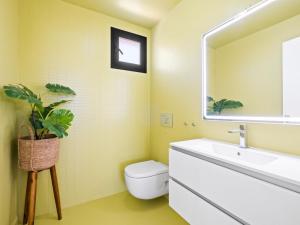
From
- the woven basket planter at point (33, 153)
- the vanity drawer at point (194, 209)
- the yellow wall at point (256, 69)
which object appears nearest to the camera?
the vanity drawer at point (194, 209)

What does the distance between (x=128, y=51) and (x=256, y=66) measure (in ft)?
4.79

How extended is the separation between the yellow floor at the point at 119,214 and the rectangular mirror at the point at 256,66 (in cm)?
107

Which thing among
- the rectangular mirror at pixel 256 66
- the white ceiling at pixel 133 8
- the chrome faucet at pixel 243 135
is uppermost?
the white ceiling at pixel 133 8

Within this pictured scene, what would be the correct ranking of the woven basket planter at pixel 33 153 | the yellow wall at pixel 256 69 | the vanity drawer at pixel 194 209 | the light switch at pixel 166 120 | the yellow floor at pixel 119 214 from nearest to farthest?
the vanity drawer at pixel 194 209
the yellow wall at pixel 256 69
the woven basket planter at pixel 33 153
the yellow floor at pixel 119 214
the light switch at pixel 166 120

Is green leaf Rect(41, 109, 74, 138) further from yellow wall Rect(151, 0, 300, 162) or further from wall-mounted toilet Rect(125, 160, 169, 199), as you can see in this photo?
yellow wall Rect(151, 0, 300, 162)

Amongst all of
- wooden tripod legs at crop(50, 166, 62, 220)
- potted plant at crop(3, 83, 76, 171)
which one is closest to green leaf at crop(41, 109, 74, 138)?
potted plant at crop(3, 83, 76, 171)

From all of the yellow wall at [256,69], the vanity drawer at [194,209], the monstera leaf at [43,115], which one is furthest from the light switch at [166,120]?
the monstera leaf at [43,115]

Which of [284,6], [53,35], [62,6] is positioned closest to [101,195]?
[53,35]

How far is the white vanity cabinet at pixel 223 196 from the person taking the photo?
624 mm

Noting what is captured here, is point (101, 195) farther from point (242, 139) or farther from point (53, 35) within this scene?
point (53, 35)

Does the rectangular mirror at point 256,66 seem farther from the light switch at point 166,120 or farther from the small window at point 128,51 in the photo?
the small window at point 128,51

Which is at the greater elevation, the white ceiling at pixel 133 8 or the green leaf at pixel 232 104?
the white ceiling at pixel 133 8

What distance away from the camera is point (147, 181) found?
1.58 meters

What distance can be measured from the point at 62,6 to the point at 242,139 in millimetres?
2051
